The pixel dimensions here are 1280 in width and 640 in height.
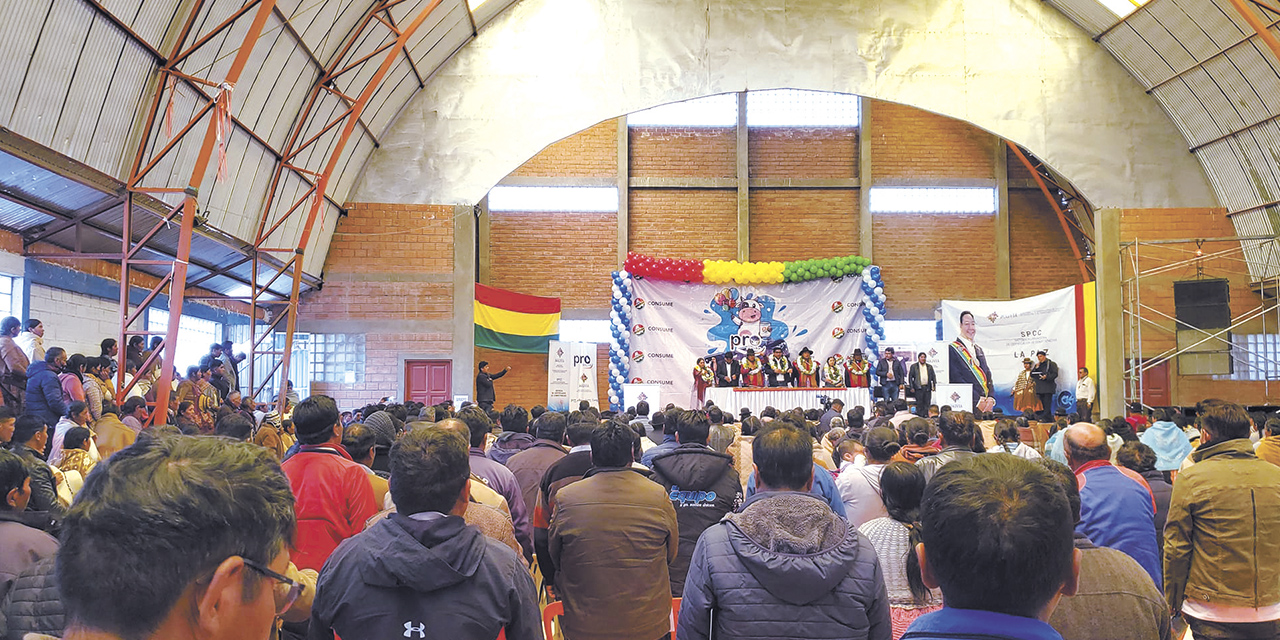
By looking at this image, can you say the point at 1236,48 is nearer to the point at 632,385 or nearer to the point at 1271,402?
the point at 1271,402

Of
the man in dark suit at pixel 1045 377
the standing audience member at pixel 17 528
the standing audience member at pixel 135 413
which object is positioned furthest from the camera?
the man in dark suit at pixel 1045 377

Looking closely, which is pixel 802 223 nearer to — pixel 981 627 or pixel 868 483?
pixel 868 483

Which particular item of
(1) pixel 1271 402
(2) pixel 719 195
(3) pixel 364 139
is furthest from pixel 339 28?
(1) pixel 1271 402

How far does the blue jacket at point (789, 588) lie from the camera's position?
246 centimetres

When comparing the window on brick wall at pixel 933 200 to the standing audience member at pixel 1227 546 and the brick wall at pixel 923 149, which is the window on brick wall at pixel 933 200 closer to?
the brick wall at pixel 923 149

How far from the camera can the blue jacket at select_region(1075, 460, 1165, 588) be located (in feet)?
12.1

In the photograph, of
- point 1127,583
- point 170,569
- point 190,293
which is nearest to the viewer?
point 170,569

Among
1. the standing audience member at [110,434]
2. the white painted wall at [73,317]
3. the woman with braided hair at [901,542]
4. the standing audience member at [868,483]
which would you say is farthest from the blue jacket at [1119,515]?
the white painted wall at [73,317]

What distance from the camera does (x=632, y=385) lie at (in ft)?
59.3

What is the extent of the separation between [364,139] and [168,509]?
49.8ft

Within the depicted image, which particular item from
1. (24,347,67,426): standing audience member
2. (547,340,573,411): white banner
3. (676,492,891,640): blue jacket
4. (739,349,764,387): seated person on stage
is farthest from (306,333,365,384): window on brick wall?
(676,492,891,640): blue jacket

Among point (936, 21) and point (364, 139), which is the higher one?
point (936, 21)

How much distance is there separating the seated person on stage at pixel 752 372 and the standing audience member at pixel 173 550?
1645 centimetres

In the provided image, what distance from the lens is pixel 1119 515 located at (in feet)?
12.2
